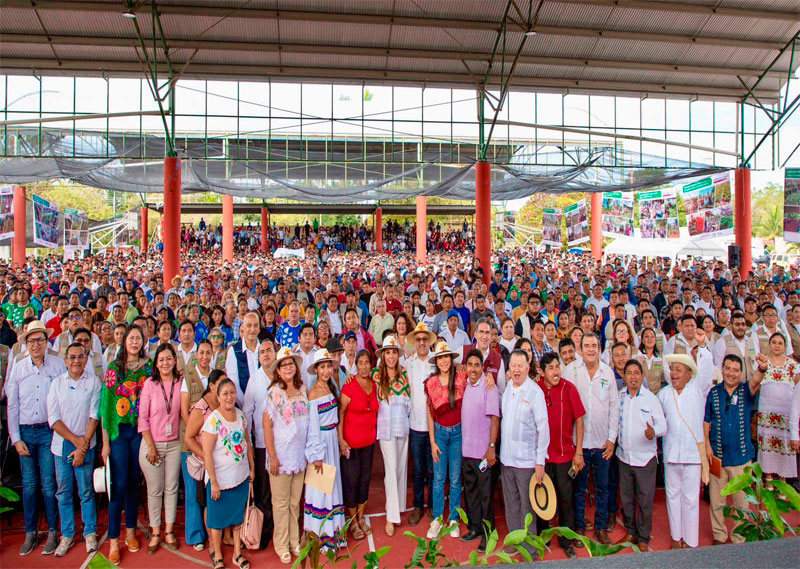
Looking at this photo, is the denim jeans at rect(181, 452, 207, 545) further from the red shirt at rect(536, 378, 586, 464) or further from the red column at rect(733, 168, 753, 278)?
the red column at rect(733, 168, 753, 278)

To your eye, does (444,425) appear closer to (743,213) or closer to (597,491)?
(597,491)

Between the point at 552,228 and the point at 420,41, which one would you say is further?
the point at 552,228

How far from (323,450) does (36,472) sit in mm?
2343

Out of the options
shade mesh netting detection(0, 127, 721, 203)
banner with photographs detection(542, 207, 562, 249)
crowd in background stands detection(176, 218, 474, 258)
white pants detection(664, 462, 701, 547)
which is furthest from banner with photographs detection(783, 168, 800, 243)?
crowd in background stands detection(176, 218, 474, 258)

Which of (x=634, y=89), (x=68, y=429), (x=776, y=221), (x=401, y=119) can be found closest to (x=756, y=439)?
(x=68, y=429)

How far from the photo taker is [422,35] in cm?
1233

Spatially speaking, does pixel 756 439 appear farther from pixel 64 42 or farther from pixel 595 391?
pixel 64 42

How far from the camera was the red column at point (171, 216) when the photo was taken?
12.8 m

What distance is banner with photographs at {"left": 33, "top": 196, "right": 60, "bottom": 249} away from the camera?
13102 millimetres

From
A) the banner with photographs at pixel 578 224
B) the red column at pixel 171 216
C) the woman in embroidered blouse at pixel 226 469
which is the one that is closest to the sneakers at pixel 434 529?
the woman in embroidered blouse at pixel 226 469

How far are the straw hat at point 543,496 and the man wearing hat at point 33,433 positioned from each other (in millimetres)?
3766

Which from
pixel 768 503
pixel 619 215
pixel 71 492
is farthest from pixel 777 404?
pixel 619 215

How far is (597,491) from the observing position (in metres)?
4.64

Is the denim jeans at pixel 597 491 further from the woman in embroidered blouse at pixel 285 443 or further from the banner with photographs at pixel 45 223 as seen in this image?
the banner with photographs at pixel 45 223
